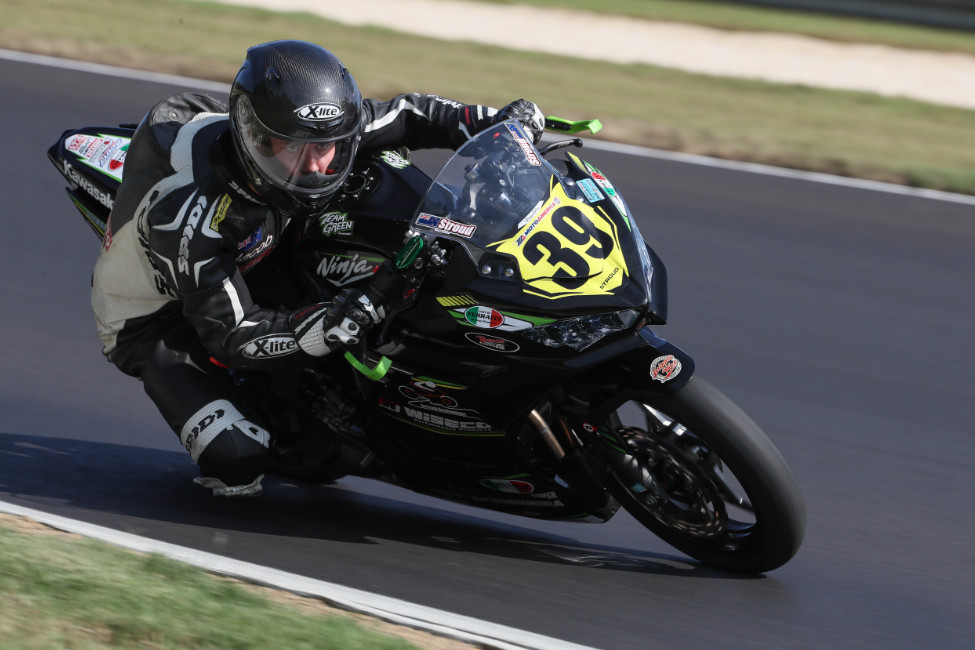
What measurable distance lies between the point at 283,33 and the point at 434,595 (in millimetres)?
9082

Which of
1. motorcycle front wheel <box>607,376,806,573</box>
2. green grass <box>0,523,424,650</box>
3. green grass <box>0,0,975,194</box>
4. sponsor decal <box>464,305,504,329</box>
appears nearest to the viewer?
green grass <box>0,523,424,650</box>

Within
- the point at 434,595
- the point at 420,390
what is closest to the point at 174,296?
the point at 420,390

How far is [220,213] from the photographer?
3793 millimetres

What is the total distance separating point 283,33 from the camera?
38.9 ft

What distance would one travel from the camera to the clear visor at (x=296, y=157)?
370 centimetres

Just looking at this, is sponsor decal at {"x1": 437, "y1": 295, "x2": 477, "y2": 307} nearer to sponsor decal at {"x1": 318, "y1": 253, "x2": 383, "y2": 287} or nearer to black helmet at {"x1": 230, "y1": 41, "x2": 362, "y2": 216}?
sponsor decal at {"x1": 318, "y1": 253, "x2": 383, "y2": 287}

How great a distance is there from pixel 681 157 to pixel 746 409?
3.79 metres

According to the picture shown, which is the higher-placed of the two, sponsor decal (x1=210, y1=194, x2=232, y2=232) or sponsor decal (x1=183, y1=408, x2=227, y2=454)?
sponsor decal (x1=210, y1=194, x2=232, y2=232)

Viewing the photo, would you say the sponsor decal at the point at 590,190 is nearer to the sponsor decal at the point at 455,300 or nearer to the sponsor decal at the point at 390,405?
the sponsor decal at the point at 455,300

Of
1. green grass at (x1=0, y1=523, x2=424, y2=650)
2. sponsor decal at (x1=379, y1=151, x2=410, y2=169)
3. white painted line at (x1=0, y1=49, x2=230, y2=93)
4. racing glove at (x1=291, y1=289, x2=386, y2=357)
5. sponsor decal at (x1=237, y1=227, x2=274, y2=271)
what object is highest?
white painted line at (x1=0, y1=49, x2=230, y2=93)

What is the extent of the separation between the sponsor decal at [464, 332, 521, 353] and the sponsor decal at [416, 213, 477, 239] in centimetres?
31

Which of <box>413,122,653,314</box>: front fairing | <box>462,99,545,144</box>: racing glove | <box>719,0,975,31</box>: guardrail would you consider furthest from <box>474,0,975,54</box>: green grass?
<box>413,122,653,314</box>: front fairing

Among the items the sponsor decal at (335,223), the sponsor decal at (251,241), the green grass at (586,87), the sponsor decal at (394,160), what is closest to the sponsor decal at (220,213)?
the sponsor decal at (251,241)

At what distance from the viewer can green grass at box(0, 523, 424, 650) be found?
3074 millimetres
